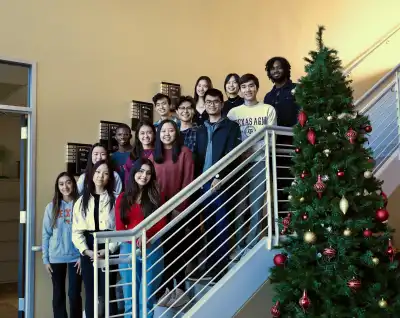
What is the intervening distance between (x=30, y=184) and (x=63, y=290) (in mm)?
1016

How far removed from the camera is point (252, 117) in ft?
11.7

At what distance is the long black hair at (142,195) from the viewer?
3.09 metres

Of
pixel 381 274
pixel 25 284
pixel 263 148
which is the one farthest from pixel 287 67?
pixel 25 284

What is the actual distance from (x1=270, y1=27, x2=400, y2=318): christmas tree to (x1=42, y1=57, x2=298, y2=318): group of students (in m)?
0.42

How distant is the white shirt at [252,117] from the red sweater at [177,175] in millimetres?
498

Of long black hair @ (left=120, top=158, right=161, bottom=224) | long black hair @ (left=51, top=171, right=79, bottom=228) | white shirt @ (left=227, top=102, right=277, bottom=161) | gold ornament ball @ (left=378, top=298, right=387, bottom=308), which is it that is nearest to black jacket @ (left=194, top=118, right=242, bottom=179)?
white shirt @ (left=227, top=102, right=277, bottom=161)

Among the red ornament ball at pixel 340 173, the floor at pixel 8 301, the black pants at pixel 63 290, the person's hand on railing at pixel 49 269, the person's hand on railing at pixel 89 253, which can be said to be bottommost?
the floor at pixel 8 301

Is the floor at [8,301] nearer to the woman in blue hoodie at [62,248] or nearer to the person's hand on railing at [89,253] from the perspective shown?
the woman in blue hoodie at [62,248]

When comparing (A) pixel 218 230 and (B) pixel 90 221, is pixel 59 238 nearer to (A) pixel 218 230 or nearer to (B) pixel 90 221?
(B) pixel 90 221

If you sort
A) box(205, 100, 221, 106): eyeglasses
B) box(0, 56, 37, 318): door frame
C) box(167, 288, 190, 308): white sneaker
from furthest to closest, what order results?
box(0, 56, 37, 318): door frame < box(205, 100, 221, 106): eyeglasses < box(167, 288, 190, 308): white sneaker

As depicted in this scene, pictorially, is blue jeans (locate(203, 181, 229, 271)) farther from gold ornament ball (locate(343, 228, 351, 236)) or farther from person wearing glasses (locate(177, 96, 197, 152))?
gold ornament ball (locate(343, 228, 351, 236))

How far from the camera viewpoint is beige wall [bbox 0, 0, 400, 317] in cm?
469

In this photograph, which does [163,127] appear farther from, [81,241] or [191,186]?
[81,241]

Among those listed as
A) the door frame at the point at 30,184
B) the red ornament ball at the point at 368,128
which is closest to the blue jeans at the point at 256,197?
the red ornament ball at the point at 368,128
